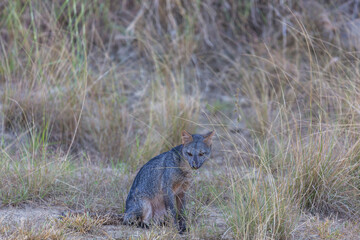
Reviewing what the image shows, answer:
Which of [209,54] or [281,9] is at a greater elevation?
[281,9]

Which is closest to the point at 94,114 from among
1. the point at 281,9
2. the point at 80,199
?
the point at 80,199

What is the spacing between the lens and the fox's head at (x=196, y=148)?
13.0ft

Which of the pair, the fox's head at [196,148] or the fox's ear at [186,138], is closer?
the fox's head at [196,148]

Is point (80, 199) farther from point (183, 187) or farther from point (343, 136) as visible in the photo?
point (343, 136)

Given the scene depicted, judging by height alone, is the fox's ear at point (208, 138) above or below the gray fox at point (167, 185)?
above

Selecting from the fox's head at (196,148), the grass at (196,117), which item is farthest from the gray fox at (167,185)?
the grass at (196,117)

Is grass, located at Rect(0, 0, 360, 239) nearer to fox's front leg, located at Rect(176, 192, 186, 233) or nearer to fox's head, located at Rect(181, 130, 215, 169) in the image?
fox's front leg, located at Rect(176, 192, 186, 233)

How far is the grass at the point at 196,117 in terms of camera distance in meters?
4.00

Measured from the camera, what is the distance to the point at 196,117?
628 cm

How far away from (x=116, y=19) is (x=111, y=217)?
5345mm

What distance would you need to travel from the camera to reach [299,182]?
14.0 ft

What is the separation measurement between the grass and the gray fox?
0.57 feet

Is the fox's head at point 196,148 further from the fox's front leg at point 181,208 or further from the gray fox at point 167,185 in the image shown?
the fox's front leg at point 181,208

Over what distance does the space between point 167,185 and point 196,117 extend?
7.39ft
